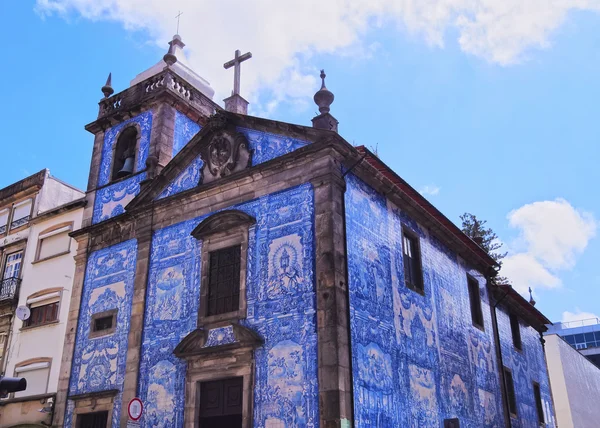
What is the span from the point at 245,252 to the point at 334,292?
7.89ft

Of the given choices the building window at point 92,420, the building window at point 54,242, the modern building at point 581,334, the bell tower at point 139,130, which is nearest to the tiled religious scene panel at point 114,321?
the building window at point 92,420

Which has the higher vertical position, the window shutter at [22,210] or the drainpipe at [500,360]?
the window shutter at [22,210]

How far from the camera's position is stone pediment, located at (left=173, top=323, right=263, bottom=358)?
12.0m

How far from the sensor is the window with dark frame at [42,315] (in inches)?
675

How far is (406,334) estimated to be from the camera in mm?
13398

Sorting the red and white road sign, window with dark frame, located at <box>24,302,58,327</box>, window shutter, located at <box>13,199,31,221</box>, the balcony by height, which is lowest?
the red and white road sign

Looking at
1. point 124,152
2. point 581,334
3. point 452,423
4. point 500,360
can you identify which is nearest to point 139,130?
point 124,152

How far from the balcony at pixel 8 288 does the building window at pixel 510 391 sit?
→ 14.5m

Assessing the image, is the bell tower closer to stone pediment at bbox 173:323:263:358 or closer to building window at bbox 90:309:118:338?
building window at bbox 90:309:118:338

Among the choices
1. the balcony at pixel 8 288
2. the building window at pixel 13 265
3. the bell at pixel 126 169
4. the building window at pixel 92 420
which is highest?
the bell at pixel 126 169

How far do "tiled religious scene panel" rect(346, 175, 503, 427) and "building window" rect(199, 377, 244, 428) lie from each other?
2355 millimetres

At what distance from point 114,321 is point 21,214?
7.73 meters

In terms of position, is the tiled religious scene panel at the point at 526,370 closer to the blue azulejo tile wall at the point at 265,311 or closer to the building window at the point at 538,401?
the building window at the point at 538,401

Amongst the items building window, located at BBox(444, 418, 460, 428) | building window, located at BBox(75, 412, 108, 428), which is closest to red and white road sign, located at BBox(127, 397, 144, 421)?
building window, located at BBox(75, 412, 108, 428)
